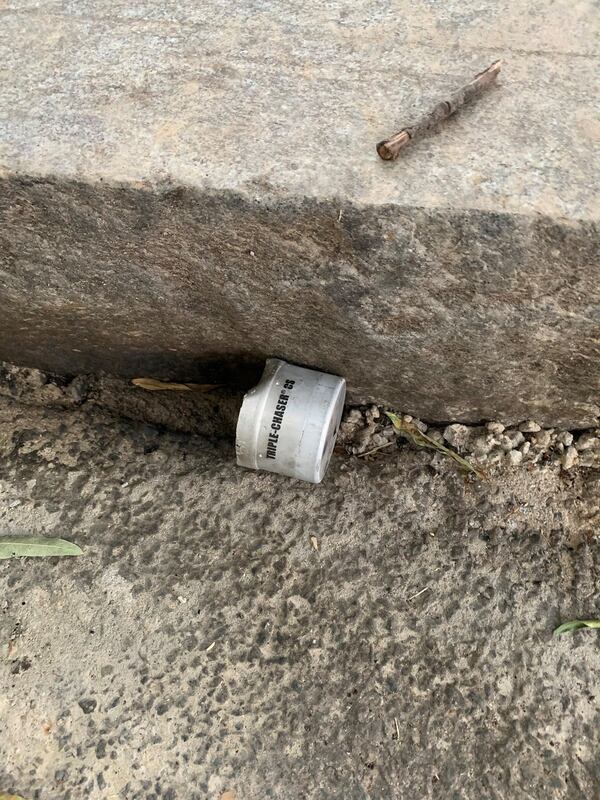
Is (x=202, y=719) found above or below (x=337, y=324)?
below

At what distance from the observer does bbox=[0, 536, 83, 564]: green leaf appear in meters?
1.31

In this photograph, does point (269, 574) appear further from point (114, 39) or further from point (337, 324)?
point (114, 39)

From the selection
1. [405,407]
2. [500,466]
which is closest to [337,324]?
[405,407]

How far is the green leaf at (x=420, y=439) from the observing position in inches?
57.1

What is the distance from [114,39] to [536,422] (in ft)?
3.49

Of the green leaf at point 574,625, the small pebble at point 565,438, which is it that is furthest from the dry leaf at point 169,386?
the green leaf at point 574,625

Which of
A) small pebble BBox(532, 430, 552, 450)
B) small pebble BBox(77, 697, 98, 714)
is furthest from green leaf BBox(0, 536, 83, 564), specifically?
small pebble BBox(532, 430, 552, 450)

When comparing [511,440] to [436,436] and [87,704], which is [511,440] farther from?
[87,704]

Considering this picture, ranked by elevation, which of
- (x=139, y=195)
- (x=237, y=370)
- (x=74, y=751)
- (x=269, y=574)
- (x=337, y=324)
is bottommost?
(x=74, y=751)

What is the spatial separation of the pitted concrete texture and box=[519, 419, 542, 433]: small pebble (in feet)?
0.26

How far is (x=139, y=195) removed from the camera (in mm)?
1067

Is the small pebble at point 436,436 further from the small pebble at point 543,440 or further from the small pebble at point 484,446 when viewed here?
the small pebble at point 543,440

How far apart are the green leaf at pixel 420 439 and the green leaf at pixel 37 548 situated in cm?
67

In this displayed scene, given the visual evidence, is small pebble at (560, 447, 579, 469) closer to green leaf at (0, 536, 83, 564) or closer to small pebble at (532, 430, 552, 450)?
small pebble at (532, 430, 552, 450)
